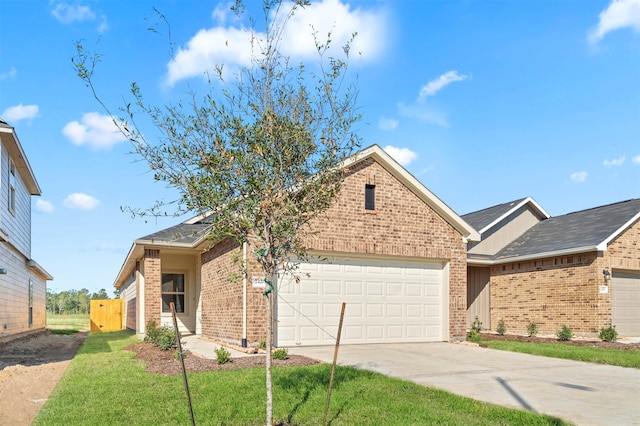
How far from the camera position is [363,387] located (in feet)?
26.1

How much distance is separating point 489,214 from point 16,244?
1905 cm

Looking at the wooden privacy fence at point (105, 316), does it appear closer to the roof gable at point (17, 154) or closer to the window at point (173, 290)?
the roof gable at point (17, 154)

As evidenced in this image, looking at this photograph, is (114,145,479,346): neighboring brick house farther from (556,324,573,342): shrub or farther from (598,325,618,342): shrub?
(598,325,618,342): shrub

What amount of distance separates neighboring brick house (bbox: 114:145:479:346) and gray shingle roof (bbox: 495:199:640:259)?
4251 millimetres

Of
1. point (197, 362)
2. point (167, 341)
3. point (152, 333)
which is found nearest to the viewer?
point (197, 362)

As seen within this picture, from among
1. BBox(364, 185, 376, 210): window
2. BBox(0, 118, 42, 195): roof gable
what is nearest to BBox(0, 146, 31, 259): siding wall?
BBox(0, 118, 42, 195): roof gable

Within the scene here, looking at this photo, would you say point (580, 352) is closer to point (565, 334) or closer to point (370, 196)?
point (565, 334)

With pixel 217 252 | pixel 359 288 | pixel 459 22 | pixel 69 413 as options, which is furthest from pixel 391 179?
pixel 69 413

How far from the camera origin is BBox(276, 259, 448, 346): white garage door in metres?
13.4

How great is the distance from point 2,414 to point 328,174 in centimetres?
559

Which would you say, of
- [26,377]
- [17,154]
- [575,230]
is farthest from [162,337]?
[575,230]

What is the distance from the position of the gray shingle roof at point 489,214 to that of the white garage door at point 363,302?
649 cm

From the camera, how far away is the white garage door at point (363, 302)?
528 inches

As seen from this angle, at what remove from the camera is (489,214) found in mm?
22781
